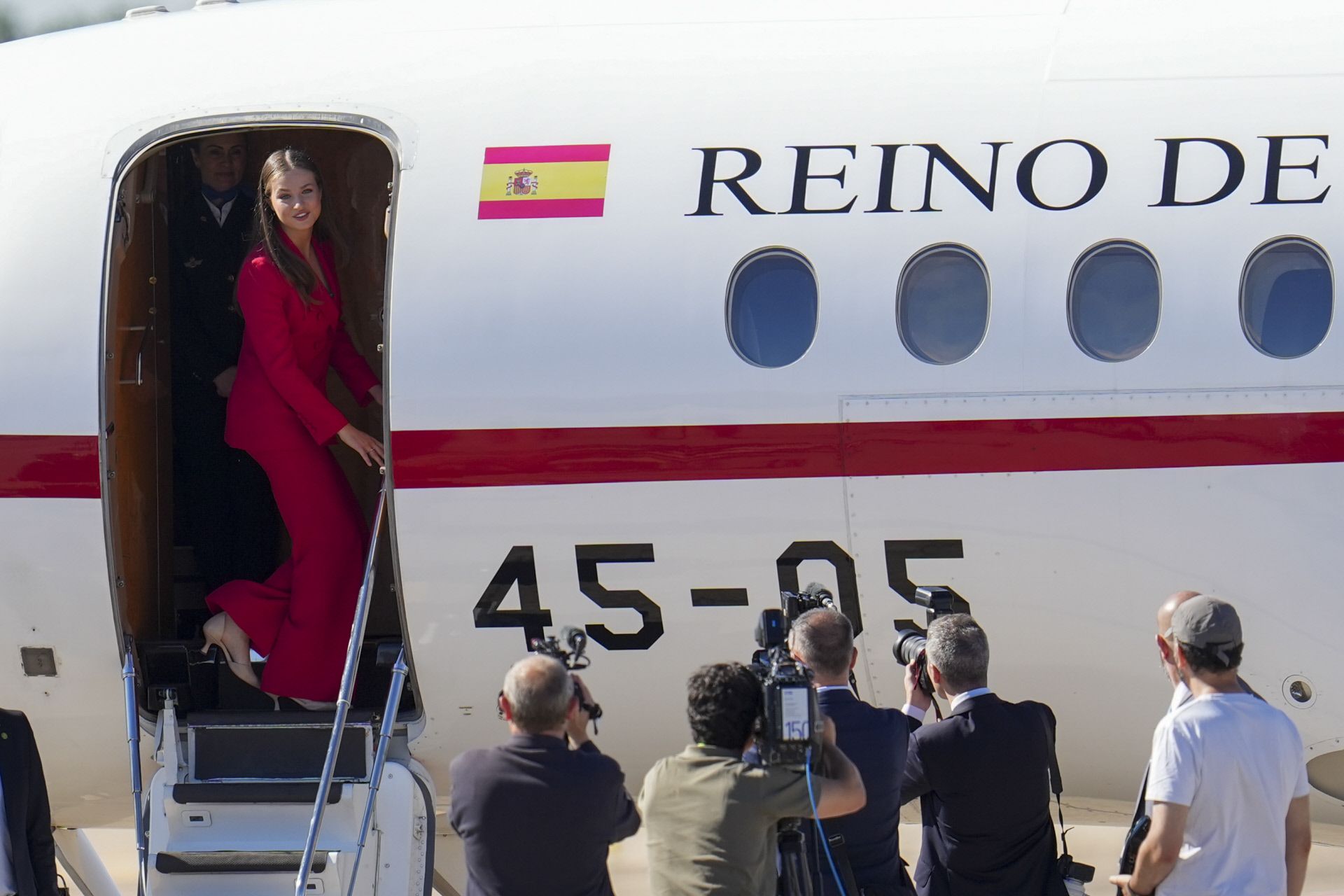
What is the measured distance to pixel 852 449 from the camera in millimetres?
5172

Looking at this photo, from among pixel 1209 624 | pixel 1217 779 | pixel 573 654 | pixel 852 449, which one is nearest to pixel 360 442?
pixel 573 654

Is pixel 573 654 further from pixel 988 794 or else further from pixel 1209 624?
pixel 1209 624

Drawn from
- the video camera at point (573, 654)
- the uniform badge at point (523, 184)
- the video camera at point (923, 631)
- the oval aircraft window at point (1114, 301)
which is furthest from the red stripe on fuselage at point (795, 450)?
the uniform badge at point (523, 184)

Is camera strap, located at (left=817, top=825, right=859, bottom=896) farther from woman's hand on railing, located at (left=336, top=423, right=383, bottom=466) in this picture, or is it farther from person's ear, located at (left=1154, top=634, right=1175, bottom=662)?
woman's hand on railing, located at (left=336, top=423, right=383, bottom=466)

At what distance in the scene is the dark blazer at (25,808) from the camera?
4711 millimetres

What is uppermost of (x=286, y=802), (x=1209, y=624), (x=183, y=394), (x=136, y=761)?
(x=183, y=394)

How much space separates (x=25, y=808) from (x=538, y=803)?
6.02 feet

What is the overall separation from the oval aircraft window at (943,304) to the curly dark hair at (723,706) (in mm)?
1693

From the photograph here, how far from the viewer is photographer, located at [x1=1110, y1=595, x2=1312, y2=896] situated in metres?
3.87

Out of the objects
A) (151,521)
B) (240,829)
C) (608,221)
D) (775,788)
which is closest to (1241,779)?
(775,788)

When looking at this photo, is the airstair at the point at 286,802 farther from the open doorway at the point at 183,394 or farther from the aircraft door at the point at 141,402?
the aircraft door at the point at 141,402

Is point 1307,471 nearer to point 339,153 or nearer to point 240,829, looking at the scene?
point 240,829

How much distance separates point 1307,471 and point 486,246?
2868 millimetres

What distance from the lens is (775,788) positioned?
3877 millimetres
